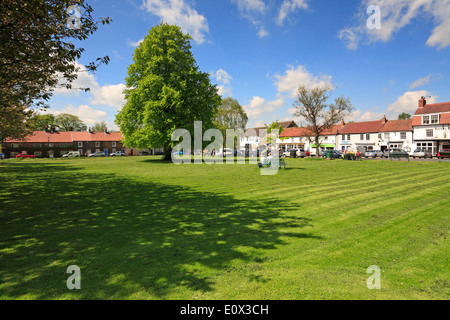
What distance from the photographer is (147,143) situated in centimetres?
3075

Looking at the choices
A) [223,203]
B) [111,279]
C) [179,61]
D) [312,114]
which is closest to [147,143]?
[179,61]

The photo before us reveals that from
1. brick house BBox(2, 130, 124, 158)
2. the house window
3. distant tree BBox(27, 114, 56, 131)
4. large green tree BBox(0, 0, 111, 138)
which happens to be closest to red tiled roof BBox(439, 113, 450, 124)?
the house window

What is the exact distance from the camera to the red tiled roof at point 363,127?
62.4 m

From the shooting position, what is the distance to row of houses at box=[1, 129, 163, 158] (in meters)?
75.3

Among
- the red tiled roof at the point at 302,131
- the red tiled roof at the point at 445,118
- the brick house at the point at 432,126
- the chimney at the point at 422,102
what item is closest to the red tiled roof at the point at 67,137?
the red tiled roof at the point at 302,131

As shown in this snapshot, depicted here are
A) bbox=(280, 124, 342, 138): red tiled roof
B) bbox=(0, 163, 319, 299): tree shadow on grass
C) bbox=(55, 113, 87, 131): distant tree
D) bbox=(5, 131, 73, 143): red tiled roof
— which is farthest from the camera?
bbox=(55, 113, 87, 131): distant tree

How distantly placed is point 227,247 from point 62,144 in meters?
97.0

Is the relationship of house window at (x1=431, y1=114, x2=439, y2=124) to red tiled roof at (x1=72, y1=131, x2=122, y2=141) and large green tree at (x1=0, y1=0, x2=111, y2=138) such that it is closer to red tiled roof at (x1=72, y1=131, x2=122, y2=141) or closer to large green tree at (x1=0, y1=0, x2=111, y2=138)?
large green tree at (x1=0, y1=0, x2=111, y2=138)

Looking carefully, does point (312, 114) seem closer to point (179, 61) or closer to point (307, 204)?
point (179, 61)

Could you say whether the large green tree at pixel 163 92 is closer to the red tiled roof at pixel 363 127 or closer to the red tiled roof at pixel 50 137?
the red tiled roof at pixel 363 127

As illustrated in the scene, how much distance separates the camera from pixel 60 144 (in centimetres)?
8125

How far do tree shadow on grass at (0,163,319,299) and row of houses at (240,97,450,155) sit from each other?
4907 cm

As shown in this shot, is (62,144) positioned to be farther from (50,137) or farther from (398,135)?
(398,135)

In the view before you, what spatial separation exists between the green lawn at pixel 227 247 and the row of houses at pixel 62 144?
7267 cm
